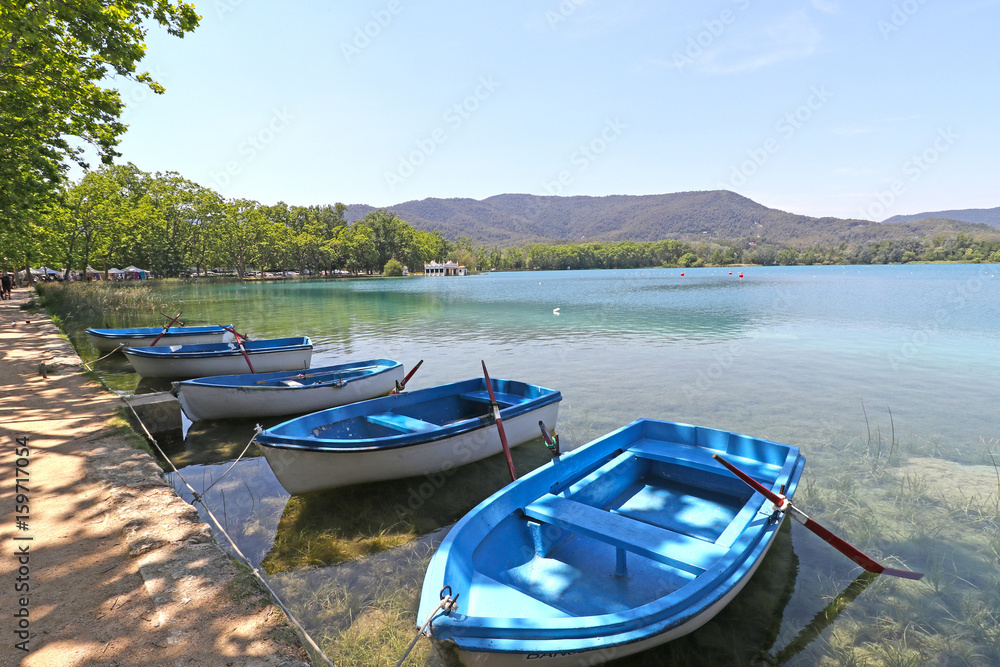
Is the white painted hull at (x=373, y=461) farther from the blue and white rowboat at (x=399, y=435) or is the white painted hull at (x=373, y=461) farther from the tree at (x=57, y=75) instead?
the tree at (x=57, y=75)

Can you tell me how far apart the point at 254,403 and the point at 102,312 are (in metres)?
24.7

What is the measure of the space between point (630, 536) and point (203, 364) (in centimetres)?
1172

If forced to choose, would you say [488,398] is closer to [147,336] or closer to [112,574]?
[112,574]

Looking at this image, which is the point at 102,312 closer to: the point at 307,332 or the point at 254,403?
the point at 307,332

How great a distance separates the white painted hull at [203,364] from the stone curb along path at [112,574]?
18.3 ft

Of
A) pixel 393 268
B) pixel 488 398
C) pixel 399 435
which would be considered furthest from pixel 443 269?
pixel 399 435

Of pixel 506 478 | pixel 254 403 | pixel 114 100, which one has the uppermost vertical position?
pixel 114 100

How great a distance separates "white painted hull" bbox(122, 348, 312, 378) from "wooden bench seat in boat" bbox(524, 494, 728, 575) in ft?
33.6

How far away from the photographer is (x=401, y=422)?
7000 millimetres

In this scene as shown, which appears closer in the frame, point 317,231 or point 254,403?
point 254,403

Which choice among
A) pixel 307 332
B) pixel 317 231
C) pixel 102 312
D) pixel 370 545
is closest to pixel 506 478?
pixel 370 545

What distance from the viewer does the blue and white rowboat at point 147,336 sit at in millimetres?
14578

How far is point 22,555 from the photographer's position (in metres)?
3.76

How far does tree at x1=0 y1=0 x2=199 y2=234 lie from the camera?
31.9 feet
